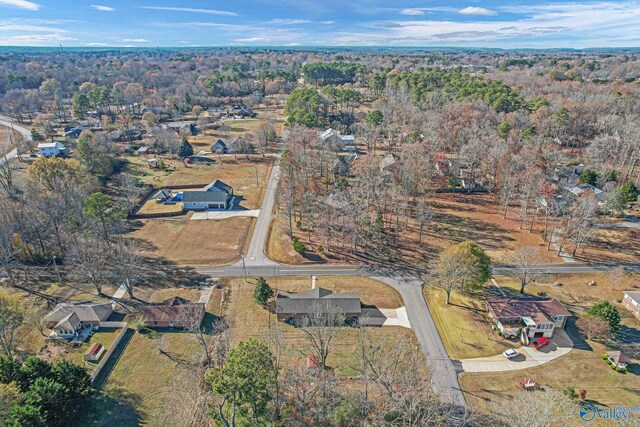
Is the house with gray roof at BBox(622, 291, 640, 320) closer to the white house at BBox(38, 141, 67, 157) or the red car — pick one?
the red car

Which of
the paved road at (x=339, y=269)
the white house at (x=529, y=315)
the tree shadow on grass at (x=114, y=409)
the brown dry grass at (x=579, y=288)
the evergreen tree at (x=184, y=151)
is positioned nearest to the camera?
the tree shadow on grass at (x=114, y=409)

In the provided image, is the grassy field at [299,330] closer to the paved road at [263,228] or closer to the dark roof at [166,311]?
the dark roof at [166,311]

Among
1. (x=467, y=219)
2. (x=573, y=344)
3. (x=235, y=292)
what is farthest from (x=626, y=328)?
(x=235, y=292)

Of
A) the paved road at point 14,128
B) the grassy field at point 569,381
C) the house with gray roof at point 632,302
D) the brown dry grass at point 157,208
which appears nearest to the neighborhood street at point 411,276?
the grassy field at point 569,381

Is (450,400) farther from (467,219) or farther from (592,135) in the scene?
(592,135)

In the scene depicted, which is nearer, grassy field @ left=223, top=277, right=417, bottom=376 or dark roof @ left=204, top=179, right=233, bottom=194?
grassy field @ left=223, top=277, right=417, bottom=376

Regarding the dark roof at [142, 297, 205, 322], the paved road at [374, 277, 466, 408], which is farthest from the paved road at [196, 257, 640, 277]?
the dark roof at [142, 297, 205, 322]
